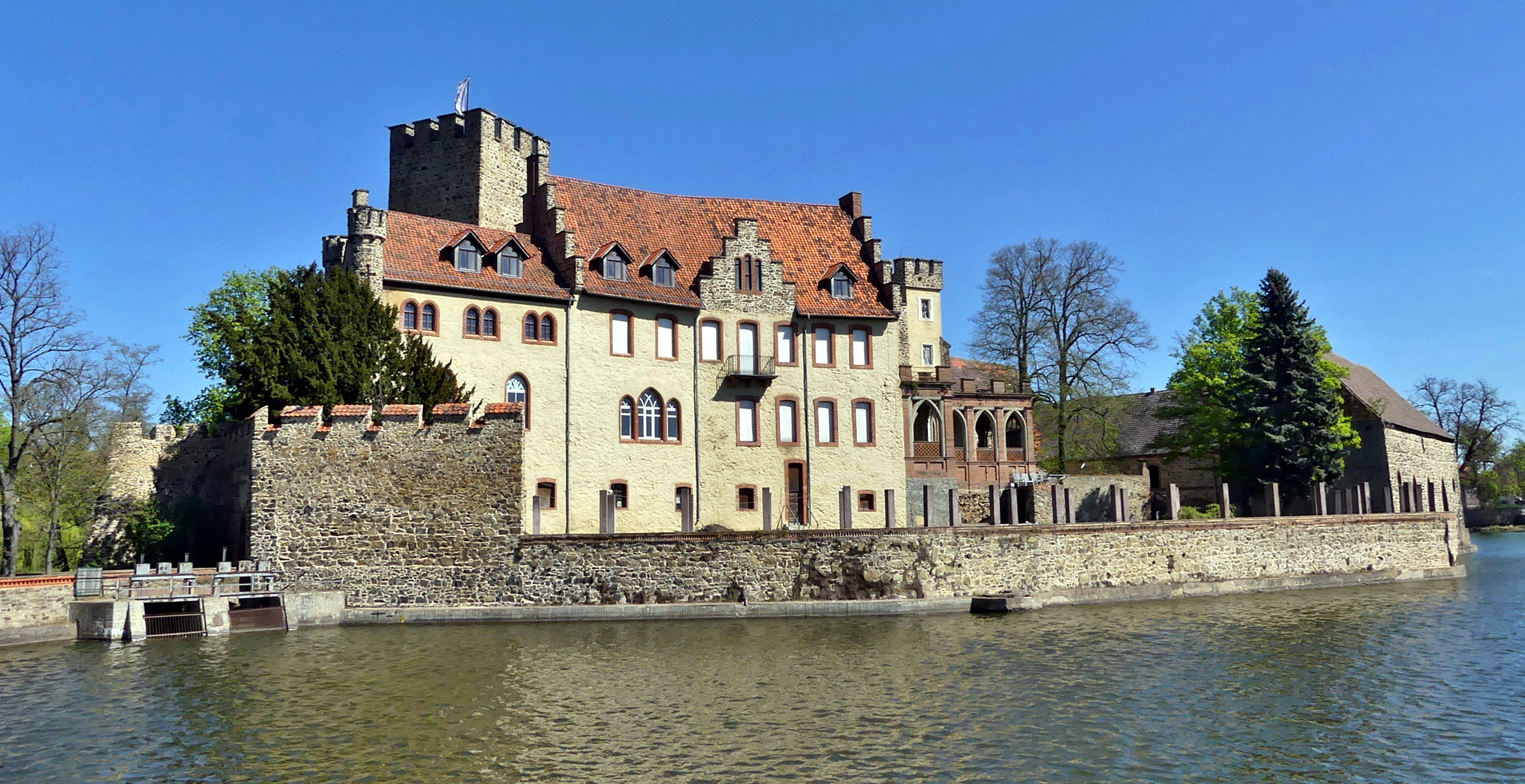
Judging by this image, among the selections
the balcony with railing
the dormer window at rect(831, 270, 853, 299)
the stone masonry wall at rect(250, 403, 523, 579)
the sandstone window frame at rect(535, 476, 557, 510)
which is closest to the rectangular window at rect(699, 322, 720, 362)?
the balcony with railing

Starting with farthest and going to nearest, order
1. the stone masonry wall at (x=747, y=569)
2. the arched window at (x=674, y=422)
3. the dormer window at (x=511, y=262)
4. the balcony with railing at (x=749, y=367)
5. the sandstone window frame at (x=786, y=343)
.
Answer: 1. the sandstone window frame at (x=786, y=343)
2. the balcony with railing at (x=749, y=367)
3. the arched window at (x=674, y=422)
4. the dormer window at (x=511, y=262)
5. the stone masonry wall at (x=747, y=569)

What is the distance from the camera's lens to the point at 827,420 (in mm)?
41000

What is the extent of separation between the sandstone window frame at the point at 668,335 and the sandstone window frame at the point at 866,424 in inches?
278

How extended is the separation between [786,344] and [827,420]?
317 cm

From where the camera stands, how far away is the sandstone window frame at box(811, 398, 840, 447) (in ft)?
134

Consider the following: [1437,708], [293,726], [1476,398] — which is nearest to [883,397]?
[1437,708]

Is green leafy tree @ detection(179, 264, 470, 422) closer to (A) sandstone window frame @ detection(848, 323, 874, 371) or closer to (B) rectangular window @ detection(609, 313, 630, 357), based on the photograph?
(B) rectangular window @ detection(609, 313, 630, 357)

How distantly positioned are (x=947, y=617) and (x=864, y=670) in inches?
328

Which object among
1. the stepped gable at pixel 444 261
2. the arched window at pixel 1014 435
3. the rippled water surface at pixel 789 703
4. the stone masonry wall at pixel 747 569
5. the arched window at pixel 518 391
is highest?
the stepped gable at pixel 444 261

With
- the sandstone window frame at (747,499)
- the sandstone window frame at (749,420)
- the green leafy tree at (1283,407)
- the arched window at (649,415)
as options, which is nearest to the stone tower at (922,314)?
the sandstone window frame at (749,420)

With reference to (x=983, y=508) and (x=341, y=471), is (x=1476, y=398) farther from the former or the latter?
(x=341, y=471)

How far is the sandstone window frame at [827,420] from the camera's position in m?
40.8

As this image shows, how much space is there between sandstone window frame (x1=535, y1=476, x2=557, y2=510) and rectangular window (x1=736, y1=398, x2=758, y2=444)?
23.9 feet

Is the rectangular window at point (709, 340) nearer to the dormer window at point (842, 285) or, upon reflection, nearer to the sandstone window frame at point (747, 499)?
the sandstone window frame at point (747, 499)
